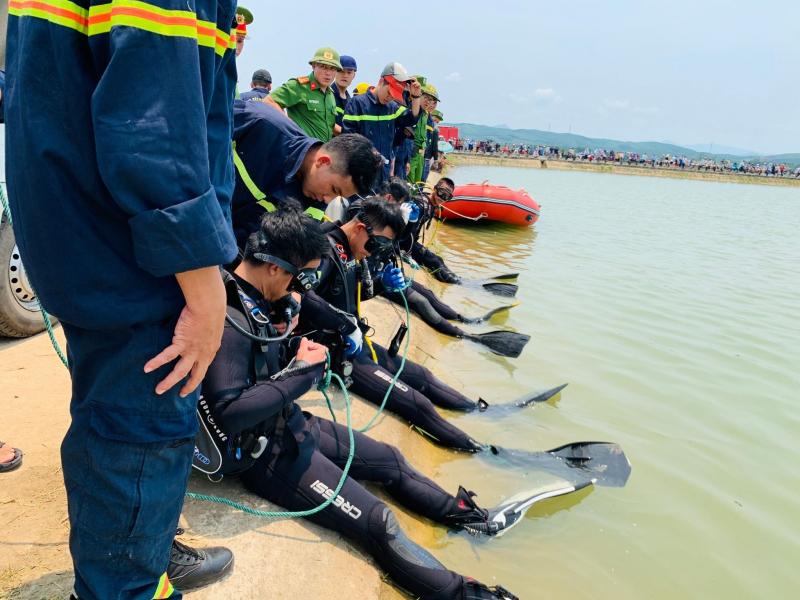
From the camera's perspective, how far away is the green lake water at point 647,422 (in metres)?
3.00

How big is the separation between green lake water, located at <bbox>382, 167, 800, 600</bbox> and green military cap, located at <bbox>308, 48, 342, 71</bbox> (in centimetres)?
296

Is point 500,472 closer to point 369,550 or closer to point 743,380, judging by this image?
point 369,550

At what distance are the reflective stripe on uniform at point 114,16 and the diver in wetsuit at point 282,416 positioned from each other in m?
1.17

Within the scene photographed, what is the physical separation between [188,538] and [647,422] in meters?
3.69

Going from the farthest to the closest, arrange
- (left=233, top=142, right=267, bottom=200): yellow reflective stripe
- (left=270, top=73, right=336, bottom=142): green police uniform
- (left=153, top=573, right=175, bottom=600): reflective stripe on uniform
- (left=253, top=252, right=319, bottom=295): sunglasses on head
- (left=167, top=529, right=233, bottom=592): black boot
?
(left=270, top=73, right=336, bottom=142): green police uniform < (left=233, top=142, right=267, bottom=200): yellow reflective stripe < (left=253, top=252, right=319, bottom=295): sunglasses on head < (left=167, top=529, right=233, bottom=592): black boot < (left=153, top=573, right=175, bottom=600): reflective stripe on uniform

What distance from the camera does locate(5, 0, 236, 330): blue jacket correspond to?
1.00 metres

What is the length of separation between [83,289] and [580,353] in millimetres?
5382

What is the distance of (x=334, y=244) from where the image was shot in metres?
3.39

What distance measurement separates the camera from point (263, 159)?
289 centimetres

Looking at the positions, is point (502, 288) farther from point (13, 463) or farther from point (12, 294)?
point (13, 463)

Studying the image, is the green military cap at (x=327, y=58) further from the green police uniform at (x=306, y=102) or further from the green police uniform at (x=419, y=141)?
the green police uniform at (x=419, y=141)

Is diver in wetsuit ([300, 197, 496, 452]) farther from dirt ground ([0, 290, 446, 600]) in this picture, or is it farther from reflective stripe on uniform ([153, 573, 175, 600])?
reflective stripe on uniform ([153, 573, 175, 600])

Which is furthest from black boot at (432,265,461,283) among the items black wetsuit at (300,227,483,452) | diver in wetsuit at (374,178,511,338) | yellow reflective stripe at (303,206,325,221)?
yellow reflective stripe at (303,206,325,221)

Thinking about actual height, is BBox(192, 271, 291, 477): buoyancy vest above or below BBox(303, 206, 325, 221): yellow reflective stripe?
below
